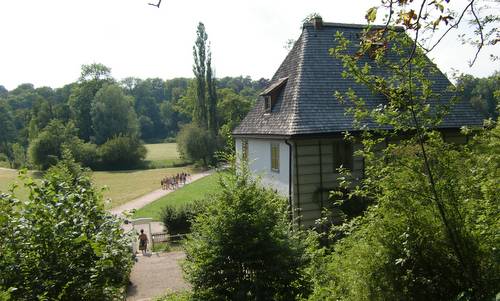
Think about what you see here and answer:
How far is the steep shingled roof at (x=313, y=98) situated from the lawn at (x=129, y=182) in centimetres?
2157

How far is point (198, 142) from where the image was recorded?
197 ft

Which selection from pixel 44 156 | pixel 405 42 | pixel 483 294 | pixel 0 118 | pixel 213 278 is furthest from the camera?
pixel 0 118

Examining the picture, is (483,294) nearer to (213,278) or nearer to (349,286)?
(349,286)

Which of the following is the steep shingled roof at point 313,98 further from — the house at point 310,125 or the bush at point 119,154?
the bush at point 119,154

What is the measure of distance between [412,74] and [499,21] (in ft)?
5.29

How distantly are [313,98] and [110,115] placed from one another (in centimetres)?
6745

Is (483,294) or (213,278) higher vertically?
(483,294)

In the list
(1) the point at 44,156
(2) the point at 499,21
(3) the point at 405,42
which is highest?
A: (2) the point at 499,21

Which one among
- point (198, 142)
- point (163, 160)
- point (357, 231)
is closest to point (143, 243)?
point (357, 231)

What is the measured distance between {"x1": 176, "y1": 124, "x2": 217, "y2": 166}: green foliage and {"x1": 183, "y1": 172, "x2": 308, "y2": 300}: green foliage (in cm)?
5285

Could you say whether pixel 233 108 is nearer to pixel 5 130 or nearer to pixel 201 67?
pixel 201 67

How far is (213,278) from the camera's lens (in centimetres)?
715

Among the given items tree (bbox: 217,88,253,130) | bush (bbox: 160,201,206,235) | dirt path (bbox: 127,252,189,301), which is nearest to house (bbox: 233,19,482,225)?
dirt path (bbox: 127,252,189,301)

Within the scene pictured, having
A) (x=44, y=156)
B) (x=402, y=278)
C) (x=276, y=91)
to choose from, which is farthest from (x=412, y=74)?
(x=44, y=156)
